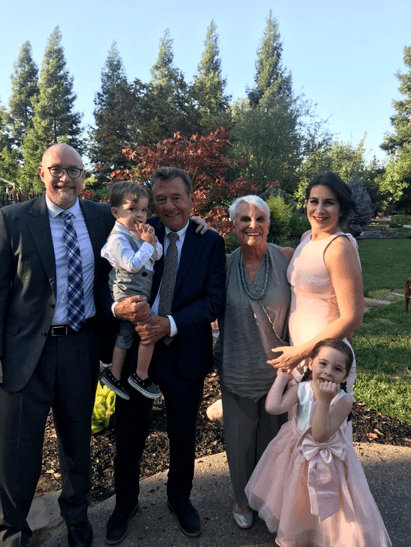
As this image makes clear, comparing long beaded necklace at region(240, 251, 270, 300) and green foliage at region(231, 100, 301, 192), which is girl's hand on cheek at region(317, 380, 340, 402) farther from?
green foliage at region(231, 100, 301, 192)

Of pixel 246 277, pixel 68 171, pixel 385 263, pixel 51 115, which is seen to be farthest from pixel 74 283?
pixel 51 115

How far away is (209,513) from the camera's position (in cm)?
287

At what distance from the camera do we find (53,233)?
2.51 metres

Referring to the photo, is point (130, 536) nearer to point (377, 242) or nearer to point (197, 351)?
point (197, 351)

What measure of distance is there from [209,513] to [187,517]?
8.9 inches

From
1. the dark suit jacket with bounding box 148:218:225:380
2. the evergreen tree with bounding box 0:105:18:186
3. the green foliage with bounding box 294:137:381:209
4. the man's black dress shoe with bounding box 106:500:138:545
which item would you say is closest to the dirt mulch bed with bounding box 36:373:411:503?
the man's black dress shoe with bounding box 106:500:138:545

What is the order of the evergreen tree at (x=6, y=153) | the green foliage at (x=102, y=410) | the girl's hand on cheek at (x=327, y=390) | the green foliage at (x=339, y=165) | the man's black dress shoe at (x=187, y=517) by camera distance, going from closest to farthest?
the girl's hand on cheek at (x=327, y=390) < the man's black dress shoe at (x=187, y=517) < the green foliage at (x=102, y=410) < the green foliage at (x=339, y=165) < the evergreen tree at (x=6, y=153)

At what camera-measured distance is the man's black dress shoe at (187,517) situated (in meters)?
2.66

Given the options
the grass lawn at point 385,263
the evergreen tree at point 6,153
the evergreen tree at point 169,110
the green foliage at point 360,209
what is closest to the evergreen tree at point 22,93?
the evergreen tree at point 6,153

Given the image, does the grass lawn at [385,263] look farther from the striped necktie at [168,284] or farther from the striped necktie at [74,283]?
the striped necktie at [74,283]

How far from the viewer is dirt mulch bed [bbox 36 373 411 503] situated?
333cm

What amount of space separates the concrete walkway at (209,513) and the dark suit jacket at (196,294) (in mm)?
1024

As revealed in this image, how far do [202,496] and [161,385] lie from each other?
3.49 feet

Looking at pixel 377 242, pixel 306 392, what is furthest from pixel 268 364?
Answer: pixel 377 242
